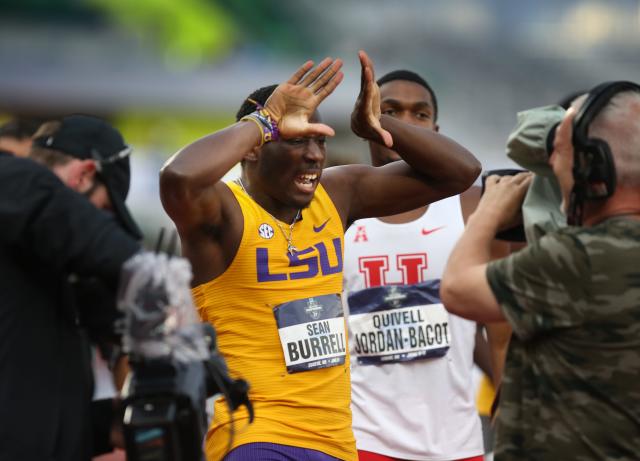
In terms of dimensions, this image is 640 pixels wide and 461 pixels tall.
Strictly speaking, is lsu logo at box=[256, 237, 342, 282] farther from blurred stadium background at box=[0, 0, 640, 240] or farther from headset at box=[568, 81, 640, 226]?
blurred stadium background at box=[0, 0, 640, 240]

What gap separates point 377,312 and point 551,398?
7.26ft

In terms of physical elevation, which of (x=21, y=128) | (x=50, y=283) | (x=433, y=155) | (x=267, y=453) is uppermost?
(x=21, y=128)

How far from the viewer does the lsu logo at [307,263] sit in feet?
14.7

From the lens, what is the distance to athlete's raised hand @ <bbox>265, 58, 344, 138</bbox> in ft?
14.4

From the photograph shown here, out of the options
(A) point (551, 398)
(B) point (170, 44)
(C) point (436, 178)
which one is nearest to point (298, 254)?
(C) point (436, 178)

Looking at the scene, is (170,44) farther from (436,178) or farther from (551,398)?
(551,398)

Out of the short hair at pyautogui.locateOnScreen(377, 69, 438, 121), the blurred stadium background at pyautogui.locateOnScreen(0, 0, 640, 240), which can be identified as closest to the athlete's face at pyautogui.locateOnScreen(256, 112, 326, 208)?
the short hair at pyautogui.locateOnScreen(377, 69, 438, 121)

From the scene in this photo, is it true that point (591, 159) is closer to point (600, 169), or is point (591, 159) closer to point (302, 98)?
point (600, 169)

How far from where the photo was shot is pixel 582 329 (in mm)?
3303

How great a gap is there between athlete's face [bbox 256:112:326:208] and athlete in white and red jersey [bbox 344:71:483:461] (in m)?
1.06

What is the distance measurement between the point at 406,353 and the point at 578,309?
7.49 feet

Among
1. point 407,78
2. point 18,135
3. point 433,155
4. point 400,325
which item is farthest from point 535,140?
point 407,78

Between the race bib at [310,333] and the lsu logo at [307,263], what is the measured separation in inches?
4.4

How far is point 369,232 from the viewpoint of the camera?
19.0 ft
